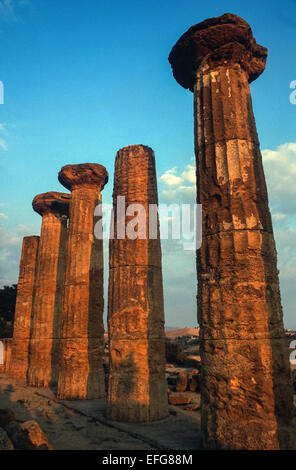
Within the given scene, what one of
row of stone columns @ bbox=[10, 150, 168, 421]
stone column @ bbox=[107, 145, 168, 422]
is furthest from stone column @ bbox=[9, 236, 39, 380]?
stone column @ bbox=[107, 145, 168, 422]

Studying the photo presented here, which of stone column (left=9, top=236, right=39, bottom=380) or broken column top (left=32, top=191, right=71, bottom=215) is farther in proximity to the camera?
stone column (left=9, top=236, right=39, bottom=380)

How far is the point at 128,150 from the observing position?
9453mm

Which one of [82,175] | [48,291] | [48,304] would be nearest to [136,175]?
[82,175]

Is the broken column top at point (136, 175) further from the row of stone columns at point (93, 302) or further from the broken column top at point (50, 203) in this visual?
the broken column top at point (50, 203)

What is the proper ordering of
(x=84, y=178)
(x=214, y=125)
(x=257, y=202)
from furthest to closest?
1. (x=84, y=178)
2. (x=214, y=125)
3. (x=257, y=202)

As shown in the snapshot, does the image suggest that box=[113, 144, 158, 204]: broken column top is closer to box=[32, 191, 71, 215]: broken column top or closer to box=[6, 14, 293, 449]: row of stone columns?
box=[6, 14, 293, 449]: row of stone columns

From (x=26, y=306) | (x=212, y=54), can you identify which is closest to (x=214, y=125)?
(x=212, y=54)

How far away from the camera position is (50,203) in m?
15.1

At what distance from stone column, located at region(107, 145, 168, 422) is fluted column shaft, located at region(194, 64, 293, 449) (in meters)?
2.93

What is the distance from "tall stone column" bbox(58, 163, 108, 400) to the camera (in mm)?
10805

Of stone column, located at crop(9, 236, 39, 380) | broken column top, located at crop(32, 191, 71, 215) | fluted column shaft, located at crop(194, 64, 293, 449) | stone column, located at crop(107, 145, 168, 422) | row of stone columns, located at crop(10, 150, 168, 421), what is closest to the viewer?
fluted column shaft, located at crop(194, 64, 293, 449)

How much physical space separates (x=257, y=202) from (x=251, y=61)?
10.1 feet
